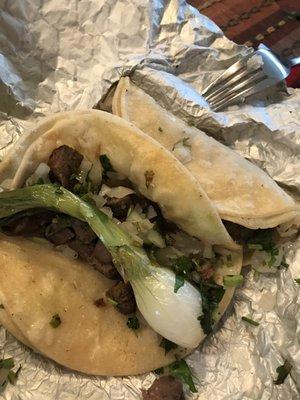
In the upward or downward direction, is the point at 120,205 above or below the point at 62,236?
above

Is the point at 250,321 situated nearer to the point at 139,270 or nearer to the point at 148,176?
the point at 139,270

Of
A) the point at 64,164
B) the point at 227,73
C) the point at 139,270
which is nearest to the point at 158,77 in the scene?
the point at 227,73

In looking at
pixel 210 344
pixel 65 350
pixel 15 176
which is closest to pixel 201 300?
pixel 210 344

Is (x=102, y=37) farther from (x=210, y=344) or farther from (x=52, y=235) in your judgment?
(x=210, y=344)

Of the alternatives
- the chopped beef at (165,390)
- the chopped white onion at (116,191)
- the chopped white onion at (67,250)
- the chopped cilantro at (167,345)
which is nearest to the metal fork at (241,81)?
the chopped white onion at (116,191)

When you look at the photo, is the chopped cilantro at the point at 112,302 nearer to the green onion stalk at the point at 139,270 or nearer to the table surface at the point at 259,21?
the green onion stalk at the point at 139,270

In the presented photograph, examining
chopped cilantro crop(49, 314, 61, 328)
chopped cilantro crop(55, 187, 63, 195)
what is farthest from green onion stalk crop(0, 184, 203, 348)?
chopped cilantro crop(49, 314, 61, 328)
